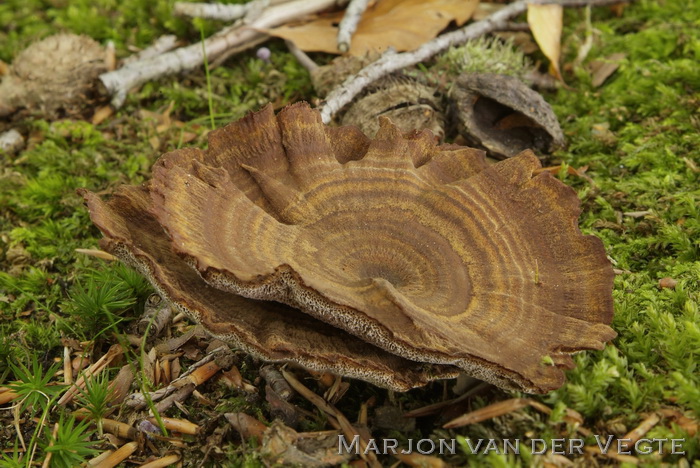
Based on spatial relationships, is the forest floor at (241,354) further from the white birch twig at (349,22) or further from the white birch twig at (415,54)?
the white birch twig at (415,54)

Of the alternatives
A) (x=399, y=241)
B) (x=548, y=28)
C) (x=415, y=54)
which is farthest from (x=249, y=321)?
(x=548, y=28)

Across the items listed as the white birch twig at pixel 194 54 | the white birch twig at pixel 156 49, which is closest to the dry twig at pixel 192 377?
the white birch twig at pixel 194 54

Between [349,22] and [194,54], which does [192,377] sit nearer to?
[194,54]

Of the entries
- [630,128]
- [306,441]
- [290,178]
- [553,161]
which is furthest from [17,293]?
[630,128]

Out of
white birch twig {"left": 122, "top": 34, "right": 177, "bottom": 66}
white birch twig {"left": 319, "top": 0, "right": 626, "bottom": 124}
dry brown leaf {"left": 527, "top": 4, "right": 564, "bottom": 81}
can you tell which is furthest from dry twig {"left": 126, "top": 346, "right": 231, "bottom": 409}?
dry brown leaf {"left": 527, "top": 4, "right": 564, "bottom": 81}

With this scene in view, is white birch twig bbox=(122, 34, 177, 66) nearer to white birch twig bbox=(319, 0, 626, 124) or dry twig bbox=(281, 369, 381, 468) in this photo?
white birch twig bbox=(319, 0, 626, 124)

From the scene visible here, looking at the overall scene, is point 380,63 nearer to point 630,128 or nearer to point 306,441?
point 630,128
